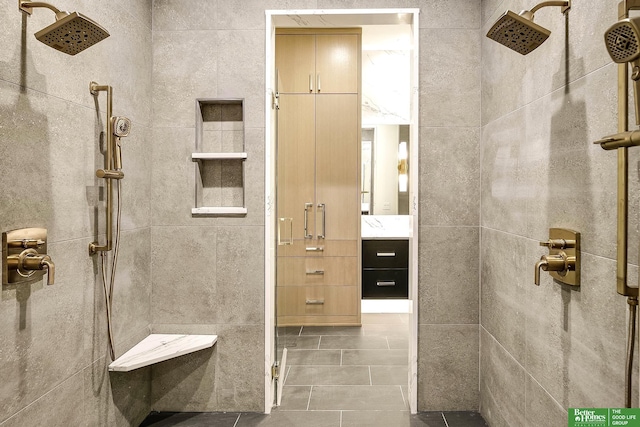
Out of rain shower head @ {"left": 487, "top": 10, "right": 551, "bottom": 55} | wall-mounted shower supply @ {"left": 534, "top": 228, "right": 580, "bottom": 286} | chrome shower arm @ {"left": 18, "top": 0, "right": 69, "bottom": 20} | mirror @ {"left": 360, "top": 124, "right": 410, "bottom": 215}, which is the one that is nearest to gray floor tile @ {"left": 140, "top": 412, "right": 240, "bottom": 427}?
wall-mounted shower supply @ {"left": 534, "top": 228, "right": 580, "bottom": 286}

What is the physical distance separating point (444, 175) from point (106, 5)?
1895 millimetres

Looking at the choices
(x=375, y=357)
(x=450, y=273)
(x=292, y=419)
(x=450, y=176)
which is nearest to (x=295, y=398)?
(x=292, y=419)

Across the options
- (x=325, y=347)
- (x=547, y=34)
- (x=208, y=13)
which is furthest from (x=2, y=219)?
(x=325, y=347)

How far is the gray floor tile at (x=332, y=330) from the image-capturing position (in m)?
4.03

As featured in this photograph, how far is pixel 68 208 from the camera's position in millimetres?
1749

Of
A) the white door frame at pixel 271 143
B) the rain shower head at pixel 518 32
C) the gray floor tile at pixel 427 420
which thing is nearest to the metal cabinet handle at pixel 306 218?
the white door frame at pixel 271 143

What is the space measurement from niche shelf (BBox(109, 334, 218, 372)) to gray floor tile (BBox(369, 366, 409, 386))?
1.16 meters

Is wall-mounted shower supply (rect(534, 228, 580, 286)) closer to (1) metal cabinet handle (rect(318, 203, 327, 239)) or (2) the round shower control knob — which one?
(2) the round shower control knob

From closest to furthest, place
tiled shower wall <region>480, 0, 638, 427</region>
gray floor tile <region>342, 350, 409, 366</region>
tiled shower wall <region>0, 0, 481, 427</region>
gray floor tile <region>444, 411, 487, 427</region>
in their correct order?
tiled shower wall <region>480, 0, 638, 427</region> → gray floor tile <region>444, 411, 487, 427</region> → tiled shower wall <region>0, 0, 481, 427</region> → gray floor tile <region>342, 350, 409, 366</region>

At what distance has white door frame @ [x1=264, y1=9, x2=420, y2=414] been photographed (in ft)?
8.19

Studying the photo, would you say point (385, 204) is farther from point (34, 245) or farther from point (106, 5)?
point (34, 245)

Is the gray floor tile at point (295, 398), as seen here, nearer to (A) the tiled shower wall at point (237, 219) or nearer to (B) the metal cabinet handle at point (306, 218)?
(A) the tiled shower wall at point (237, 219)

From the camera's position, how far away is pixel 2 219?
1.40 metres

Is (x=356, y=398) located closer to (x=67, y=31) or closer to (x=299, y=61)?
(x=67, y=31)
